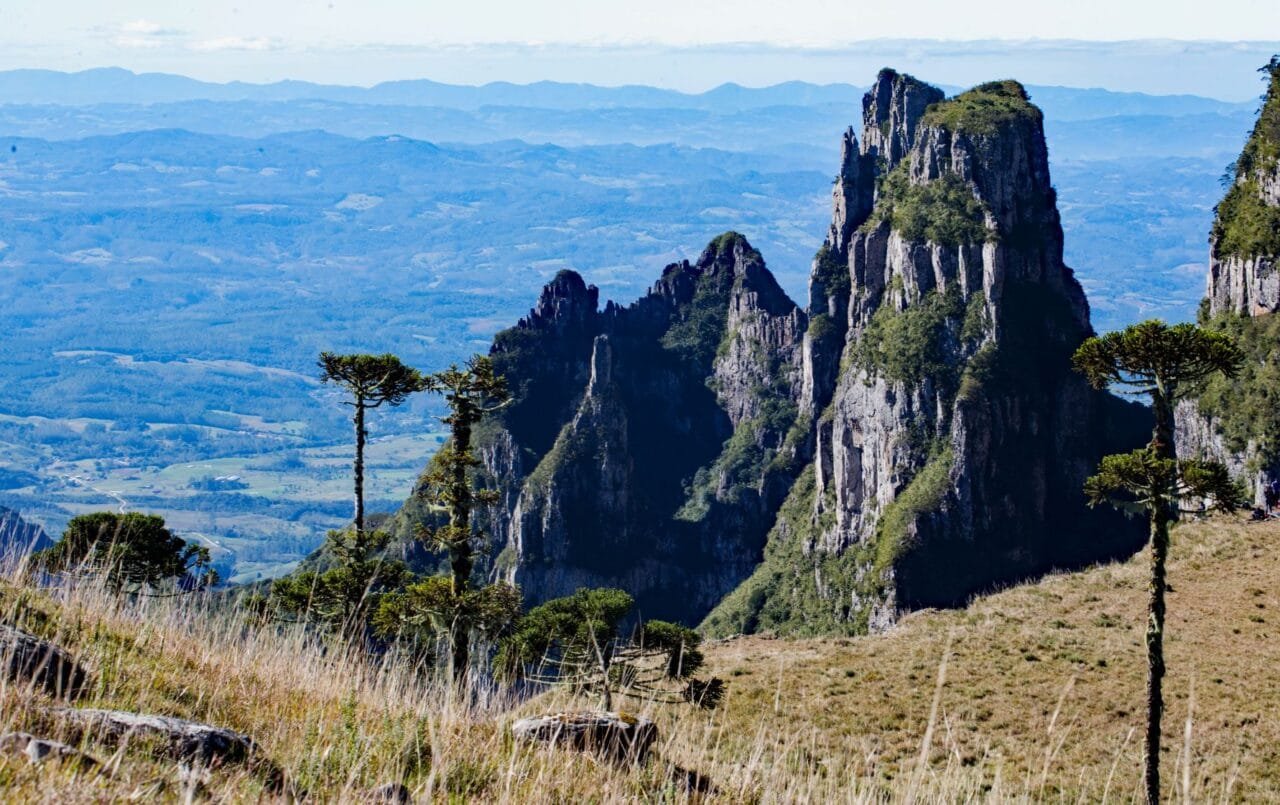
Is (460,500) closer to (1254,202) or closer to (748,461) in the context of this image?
(1254,202)

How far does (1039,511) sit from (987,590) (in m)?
10.8

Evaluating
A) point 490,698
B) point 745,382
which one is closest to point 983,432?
point 745,382

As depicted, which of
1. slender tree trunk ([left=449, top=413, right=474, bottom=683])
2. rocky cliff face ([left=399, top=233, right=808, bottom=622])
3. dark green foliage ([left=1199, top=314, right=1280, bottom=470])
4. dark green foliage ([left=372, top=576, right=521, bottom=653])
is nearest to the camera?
dark green foliage ([left=372, top=576, right=521, bottom=653])

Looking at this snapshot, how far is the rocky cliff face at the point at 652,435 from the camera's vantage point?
5182 inches

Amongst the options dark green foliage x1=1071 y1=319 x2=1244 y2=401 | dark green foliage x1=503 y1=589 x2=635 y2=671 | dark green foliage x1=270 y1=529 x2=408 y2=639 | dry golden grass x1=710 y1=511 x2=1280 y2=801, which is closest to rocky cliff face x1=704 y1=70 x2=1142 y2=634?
dry golden grass x1=710 y1=511 x2=1280 y2=801

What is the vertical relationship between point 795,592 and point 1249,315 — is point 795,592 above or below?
below

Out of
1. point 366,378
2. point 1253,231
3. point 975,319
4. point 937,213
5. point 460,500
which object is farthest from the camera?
point 937,213

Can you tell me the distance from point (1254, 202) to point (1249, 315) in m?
9.94

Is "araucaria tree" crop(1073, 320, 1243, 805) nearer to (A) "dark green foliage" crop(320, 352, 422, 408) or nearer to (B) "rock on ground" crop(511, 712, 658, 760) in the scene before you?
(B) "rock on ground" crop(511, 712, 658, 760)

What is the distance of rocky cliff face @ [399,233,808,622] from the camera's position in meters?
132

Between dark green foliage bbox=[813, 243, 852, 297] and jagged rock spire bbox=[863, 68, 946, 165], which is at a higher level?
jagged rock spire bbox=[863, 68, 946, 165]

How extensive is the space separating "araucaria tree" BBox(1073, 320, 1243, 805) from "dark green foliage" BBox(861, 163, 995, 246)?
91.0m

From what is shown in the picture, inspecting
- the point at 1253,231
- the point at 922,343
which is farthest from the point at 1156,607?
the point at 922,343

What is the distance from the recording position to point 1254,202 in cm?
9450
